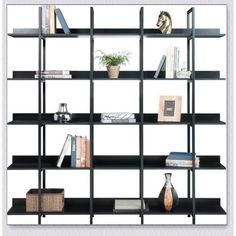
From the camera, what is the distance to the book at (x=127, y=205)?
577 centimetres

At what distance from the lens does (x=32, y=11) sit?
20.5ft

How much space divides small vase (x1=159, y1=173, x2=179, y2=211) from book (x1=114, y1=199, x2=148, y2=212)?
19cm

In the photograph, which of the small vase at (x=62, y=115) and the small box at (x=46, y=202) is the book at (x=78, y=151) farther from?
the small box at (x=46, y=202)

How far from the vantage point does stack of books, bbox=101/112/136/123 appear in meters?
5.70

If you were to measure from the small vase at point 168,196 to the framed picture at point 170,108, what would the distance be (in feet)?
1.84

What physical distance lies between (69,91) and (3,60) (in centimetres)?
93

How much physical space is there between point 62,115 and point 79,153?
414 millimetres

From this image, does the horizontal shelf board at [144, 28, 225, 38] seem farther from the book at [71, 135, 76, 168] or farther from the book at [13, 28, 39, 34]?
the book at [71, 135, 76, 168]

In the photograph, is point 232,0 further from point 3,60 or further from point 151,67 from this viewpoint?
point 3,60

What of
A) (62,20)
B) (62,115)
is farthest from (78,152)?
(62,20)

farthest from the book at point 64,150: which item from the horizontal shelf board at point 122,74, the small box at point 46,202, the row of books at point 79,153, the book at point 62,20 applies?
the book at point 62,20

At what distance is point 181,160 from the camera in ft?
19.0

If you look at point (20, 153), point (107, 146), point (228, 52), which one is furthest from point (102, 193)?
point (228, 52)

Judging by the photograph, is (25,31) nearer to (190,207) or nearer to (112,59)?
(112,59)
